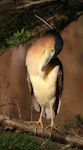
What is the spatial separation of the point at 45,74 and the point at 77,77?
3.01 meters

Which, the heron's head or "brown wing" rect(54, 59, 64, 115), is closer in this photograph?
the heron's head

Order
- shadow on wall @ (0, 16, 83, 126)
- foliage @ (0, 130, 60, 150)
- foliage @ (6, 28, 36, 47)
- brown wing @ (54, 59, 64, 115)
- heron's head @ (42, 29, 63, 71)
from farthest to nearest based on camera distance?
shadow on wall @ (0, 16, 83, 126), brown wing @ (54, 59, 64, 115), heron's head @ (42, 29, 63, 71), foliage @ (6, 28, 36, 47), foliage @ (0, 130, 60, 150)

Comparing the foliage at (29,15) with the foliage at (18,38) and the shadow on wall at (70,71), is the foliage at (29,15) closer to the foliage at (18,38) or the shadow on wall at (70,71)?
the foliage at (18,38)

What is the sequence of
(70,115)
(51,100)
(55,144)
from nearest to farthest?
(55,144) → (51,100) → (70,115)

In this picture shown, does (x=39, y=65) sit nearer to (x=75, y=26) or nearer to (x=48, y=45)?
(x=48, y=45)

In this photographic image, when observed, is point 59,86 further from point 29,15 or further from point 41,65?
point 29,15

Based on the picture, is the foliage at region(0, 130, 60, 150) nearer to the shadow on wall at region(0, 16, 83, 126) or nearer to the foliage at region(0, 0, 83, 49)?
the foliage at region(0, 0, 83, 49)

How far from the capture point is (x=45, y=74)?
1663 mm

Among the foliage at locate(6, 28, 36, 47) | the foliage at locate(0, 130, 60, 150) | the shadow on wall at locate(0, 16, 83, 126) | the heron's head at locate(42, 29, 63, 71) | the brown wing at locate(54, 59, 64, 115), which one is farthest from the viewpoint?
the shadow on wall at locate(0, 16, 83, 126)

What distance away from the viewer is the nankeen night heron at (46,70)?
1.57 meters

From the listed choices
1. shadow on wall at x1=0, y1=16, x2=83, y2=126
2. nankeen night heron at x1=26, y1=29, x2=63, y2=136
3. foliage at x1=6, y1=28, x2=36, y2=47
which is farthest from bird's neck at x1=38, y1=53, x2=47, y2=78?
shadow on wall at x1=0, y1=16, x2=83, y2=126

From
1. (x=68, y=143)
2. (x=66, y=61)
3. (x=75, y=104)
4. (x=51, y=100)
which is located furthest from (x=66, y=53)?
(x=68, y=143)

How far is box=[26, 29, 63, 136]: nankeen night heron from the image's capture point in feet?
5.14

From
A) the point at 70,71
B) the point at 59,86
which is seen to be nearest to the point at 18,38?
the point at 59,86
